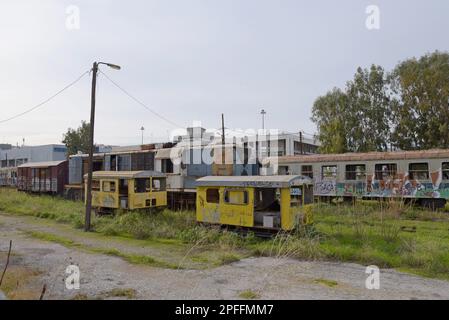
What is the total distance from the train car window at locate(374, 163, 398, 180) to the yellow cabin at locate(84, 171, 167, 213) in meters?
11.3

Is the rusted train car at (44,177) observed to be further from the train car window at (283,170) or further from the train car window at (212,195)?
the train car window at (212,195)

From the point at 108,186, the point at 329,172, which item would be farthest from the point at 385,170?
the point at 108,186

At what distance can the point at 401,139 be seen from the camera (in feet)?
102

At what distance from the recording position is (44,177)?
28578 mm

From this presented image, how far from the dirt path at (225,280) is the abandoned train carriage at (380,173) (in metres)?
10.8

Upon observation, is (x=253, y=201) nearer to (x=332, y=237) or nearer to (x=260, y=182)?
(x=260, y=182)

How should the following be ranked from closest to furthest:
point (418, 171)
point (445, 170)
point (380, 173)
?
point (445, 170) → point (418, 171) → point (380, 173)

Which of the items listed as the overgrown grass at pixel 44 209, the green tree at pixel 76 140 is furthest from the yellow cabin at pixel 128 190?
the green tree at pixel 76 140

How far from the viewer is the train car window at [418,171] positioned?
17.5 meters

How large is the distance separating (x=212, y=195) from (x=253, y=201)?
163 centimetres

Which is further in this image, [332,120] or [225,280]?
[332,120]

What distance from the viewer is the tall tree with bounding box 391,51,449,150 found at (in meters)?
28.0
